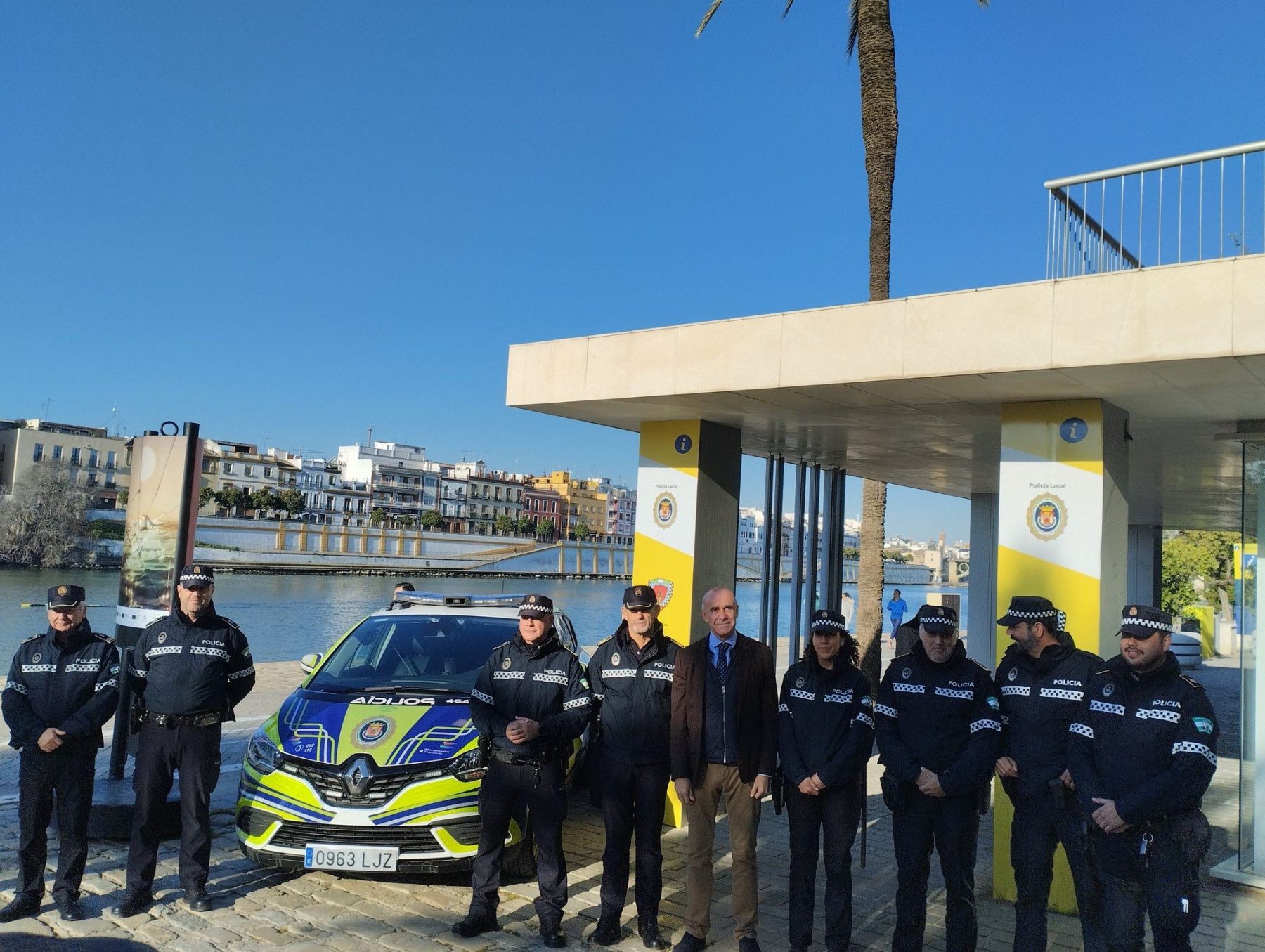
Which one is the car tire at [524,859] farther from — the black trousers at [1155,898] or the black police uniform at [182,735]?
the black trousers at [1155,898]

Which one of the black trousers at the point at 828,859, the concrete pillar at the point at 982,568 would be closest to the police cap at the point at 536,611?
the black trousers at the point at 828,859

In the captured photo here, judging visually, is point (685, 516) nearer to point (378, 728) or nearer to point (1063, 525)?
point (1063, 525)

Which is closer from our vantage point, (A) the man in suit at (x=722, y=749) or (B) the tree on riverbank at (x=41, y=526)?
(A) the man in suit at (x=722, y=749)

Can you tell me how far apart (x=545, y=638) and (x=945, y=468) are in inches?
284

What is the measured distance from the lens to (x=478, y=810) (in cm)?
564

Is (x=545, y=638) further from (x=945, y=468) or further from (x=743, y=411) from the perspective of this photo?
(x=945, y=468)

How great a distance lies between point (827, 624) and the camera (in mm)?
5160

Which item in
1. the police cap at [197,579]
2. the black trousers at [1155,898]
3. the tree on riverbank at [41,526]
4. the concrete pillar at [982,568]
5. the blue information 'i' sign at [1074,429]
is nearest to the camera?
the black trousers at [1155,898]

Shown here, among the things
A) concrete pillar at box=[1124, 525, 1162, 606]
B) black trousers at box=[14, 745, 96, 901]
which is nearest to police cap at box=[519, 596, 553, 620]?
black trousers at box=[14, 745, 96, 901]

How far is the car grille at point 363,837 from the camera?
5496 millimetres

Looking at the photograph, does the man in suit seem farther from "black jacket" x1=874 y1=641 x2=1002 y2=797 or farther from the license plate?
the license plate

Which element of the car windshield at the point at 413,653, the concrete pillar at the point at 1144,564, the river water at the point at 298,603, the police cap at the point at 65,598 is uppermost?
the concrete pillar at the point at 1144,564

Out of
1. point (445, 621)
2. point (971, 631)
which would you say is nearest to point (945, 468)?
point (971, 631)

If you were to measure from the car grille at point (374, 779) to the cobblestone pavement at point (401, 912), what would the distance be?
0.60 metres
